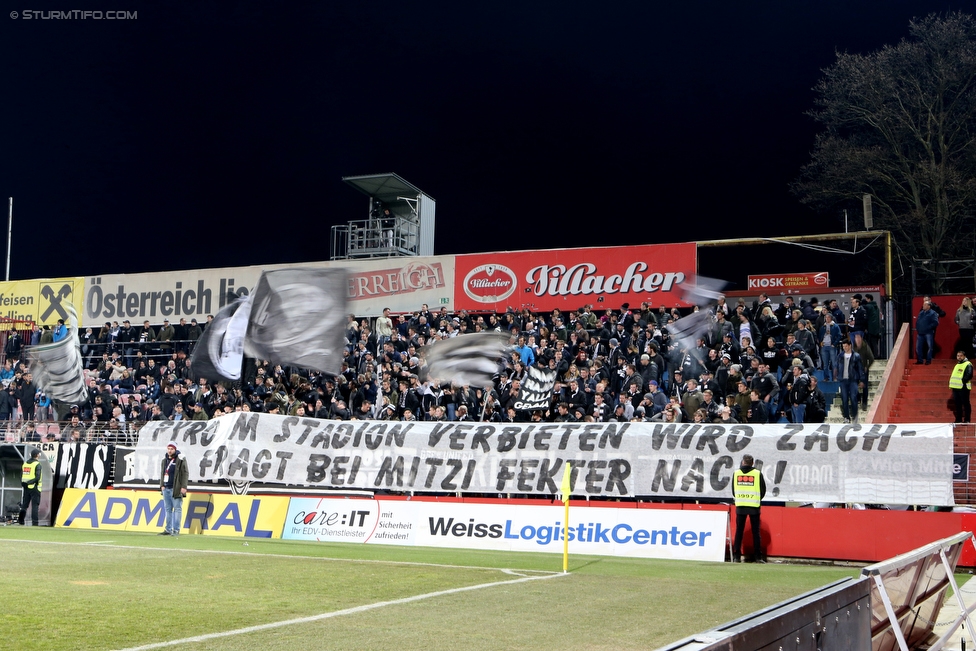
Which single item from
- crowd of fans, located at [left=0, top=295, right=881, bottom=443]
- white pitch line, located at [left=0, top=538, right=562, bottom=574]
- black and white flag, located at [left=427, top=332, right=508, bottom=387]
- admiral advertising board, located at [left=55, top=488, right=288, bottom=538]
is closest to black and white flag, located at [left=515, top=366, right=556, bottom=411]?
crowd of fans, located at [left=0, top=295, right=881, bottom=443]

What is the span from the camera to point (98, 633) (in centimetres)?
887

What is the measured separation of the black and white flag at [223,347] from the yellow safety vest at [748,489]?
14.8 meters

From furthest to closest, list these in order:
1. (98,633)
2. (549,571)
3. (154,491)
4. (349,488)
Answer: (154,491) < (349,488) < (549,571) < (98,633)

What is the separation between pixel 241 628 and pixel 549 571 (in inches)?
285

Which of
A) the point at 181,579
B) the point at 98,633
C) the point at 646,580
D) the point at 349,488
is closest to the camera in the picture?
the point at 98,633

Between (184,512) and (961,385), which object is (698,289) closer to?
(961,385)

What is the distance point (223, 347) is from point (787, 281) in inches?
912

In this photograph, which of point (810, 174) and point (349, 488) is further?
point (810, 174)

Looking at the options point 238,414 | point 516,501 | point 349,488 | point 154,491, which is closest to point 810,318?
point 516,501

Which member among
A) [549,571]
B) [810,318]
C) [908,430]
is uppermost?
[810,318]

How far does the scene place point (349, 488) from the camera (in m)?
22.6

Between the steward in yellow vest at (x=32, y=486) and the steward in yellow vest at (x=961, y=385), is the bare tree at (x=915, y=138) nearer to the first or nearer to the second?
the steward in yellow vest at (x=961, y=385)

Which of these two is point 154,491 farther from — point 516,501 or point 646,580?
point 646,580

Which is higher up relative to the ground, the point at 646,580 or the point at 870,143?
the point at 870,143
